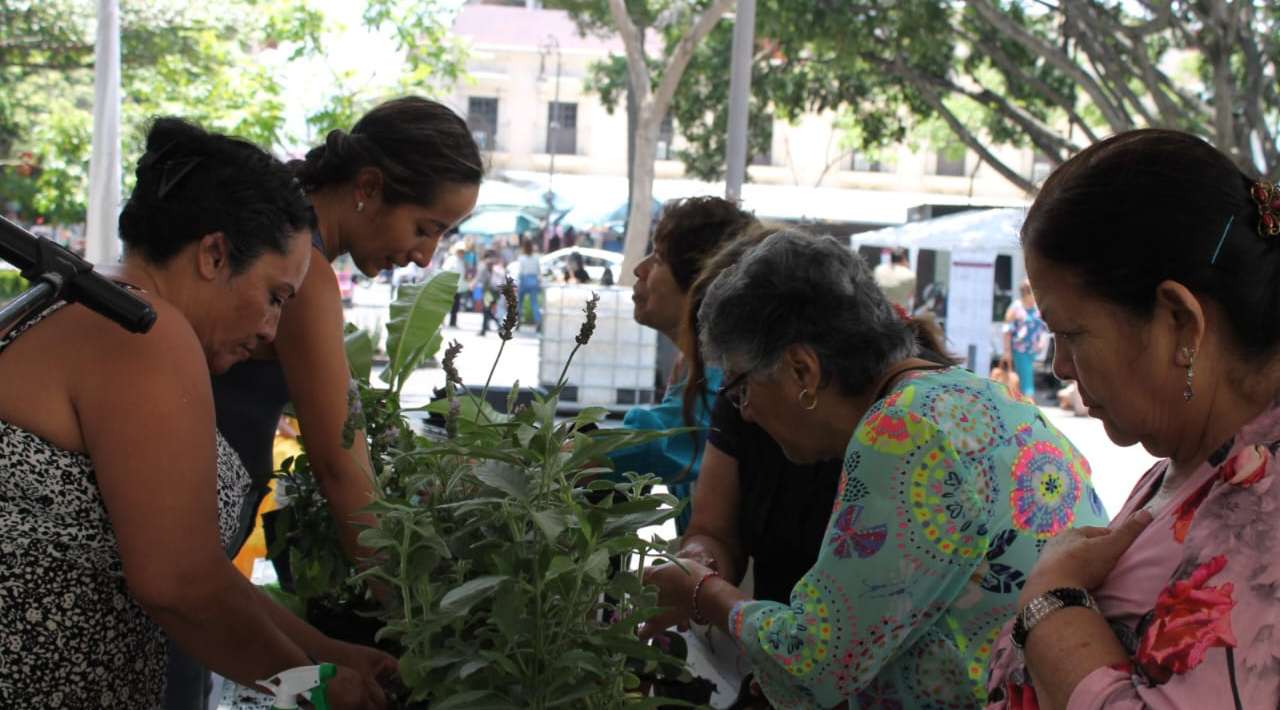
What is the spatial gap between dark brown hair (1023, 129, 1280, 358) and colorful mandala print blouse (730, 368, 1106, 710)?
0.54 metres

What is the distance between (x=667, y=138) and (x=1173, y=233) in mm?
41363

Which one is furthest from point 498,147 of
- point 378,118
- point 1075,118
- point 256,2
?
point 378,118

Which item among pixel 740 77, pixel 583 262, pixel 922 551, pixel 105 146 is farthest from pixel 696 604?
pixel 583 262

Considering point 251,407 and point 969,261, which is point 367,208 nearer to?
point 251,407

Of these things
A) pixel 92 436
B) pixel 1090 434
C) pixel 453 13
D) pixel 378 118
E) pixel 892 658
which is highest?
pixel 453 13

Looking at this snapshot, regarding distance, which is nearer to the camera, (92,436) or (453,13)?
(92,436)

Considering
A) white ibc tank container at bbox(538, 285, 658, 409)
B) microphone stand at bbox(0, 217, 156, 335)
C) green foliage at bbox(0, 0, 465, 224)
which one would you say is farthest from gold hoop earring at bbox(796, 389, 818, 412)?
green foliage at bbox(0, 0, 465, 224)

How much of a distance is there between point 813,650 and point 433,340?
1.07 metres

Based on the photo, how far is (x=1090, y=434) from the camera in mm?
13312

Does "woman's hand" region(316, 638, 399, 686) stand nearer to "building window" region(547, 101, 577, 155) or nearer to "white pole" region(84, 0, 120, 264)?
"white pole" region(84, 0, 120, 264)

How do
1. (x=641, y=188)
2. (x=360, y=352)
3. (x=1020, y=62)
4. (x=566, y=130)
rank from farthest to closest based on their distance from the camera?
(x=566, y=130) → (x=1020, y=62) → (x=641, y=188) → (x=360, y=352)

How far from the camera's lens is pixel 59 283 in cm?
128

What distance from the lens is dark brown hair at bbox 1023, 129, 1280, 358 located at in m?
1.33

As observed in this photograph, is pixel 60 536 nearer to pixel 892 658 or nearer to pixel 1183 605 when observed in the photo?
pixel 892 658
